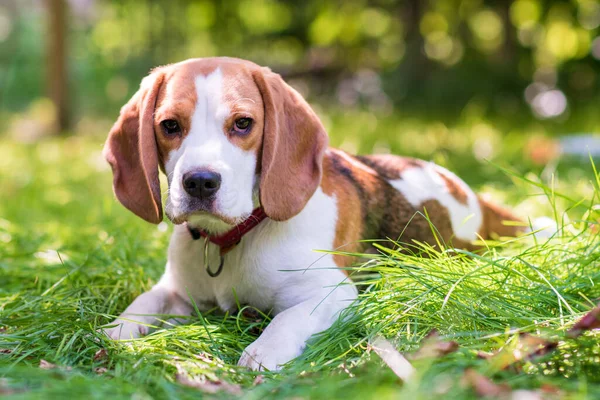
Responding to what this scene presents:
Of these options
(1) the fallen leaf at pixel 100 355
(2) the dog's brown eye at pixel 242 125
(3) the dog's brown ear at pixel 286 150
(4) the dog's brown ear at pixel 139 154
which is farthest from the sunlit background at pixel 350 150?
(2) the dog's brown eye at pixel 242 125

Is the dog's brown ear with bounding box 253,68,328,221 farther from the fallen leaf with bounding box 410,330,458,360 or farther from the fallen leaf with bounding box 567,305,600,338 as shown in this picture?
the fallen leaf with bounding box 567,305,600,338

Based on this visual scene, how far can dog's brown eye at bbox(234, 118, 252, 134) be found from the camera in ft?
9.96

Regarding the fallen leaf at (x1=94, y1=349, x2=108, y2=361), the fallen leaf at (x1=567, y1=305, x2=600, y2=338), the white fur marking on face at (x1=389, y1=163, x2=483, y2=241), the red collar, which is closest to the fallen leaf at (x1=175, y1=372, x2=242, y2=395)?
the fallen leaf at (x1=94, y1=349, x2=108, y2=361)

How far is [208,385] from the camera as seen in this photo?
243cm

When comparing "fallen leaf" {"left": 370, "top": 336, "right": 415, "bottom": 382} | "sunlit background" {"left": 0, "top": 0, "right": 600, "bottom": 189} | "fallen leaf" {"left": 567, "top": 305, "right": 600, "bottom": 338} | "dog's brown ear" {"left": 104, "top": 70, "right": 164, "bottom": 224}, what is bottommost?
"sunlit background" {"left": 0, "top": 0, "right": 600, "bottom": 189}

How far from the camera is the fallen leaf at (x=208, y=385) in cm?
238

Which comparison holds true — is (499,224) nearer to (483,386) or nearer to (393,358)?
(393,358)

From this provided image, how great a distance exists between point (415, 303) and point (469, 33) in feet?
48.2

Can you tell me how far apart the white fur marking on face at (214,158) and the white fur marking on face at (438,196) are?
1.16 m

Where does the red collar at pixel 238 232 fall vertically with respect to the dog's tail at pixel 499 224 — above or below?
above

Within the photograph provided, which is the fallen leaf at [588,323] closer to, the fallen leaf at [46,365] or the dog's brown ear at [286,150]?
the dog's brown ear at [286,150]

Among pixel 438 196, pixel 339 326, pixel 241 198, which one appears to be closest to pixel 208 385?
pixel 339 326

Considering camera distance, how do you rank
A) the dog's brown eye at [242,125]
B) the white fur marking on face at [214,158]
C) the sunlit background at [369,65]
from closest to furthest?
1. the white fur marking on face at [214,158]
2. the dog's brown eye at [242,125]
3. the sunlit background at [369,65]

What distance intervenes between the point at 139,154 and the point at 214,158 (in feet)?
1.61
